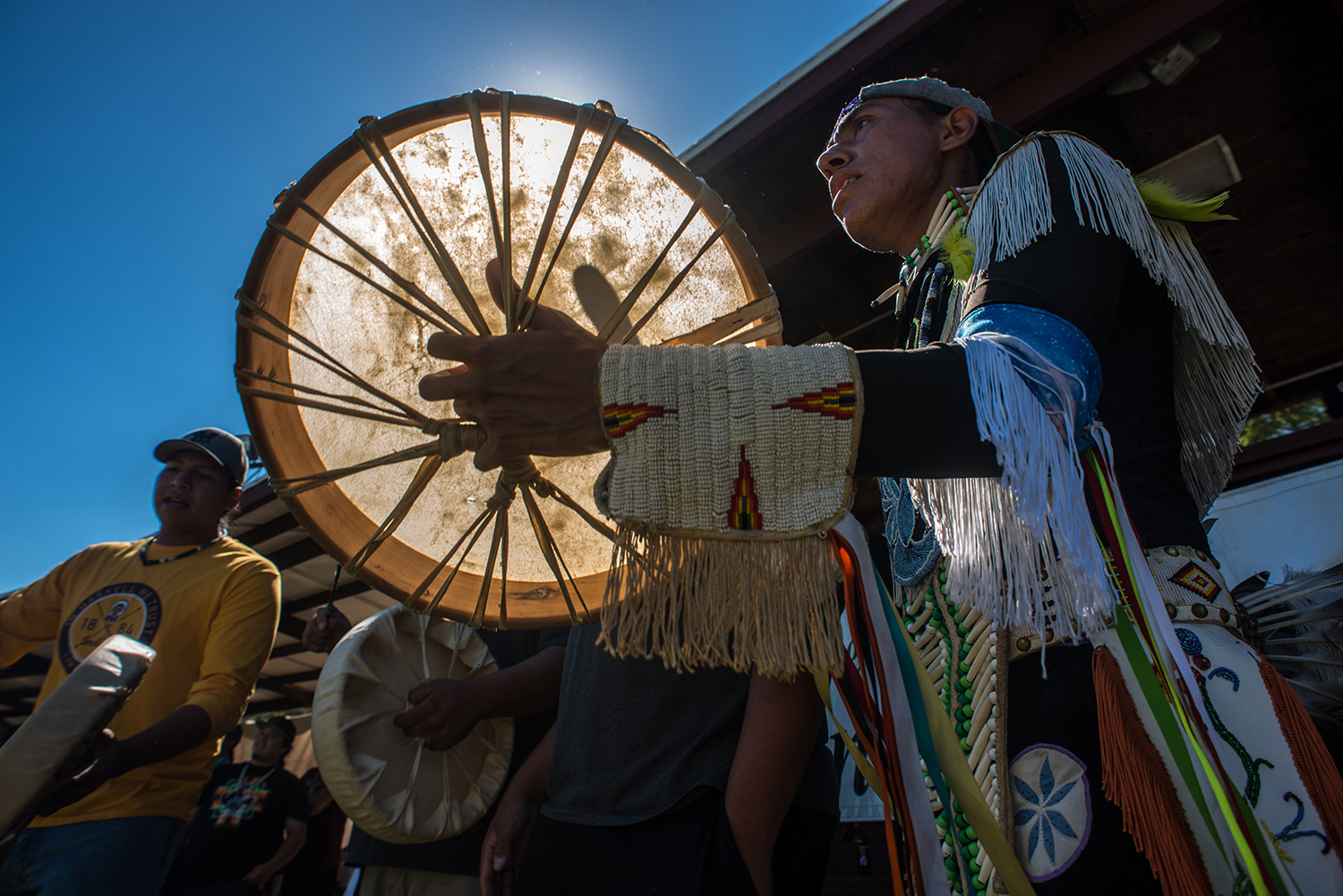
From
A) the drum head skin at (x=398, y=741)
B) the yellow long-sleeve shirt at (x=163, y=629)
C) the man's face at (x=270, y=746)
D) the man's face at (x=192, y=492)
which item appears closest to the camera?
the drum head skin at (x=398, y=741)

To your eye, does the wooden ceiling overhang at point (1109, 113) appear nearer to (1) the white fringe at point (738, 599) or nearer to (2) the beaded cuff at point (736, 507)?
(2) the beaded cuff at point (736, 507)

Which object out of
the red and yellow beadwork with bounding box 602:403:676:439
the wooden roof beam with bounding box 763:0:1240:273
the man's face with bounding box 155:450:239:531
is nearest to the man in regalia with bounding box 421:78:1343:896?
the red and yellow beadwork with bounding box 602:403:676:439

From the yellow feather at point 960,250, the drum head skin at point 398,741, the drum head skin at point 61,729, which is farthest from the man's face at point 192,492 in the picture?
the yellow feather at point 960,250

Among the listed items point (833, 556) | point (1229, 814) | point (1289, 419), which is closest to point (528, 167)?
point (833, 556)

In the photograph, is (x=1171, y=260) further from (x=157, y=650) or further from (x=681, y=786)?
(x=157, y=650)

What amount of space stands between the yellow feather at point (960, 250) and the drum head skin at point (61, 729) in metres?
2.13

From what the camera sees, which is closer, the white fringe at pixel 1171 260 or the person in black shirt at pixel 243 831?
the white fringe at pixel 1171 260

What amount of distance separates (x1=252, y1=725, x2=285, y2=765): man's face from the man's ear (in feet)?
17.6

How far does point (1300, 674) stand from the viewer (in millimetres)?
1712

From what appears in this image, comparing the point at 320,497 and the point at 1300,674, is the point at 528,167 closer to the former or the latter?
the point at 320,497

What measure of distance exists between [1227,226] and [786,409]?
3.55 metres

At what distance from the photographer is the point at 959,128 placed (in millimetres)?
1575

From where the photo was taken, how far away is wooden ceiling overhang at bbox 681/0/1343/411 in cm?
265

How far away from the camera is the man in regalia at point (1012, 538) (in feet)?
2.75
